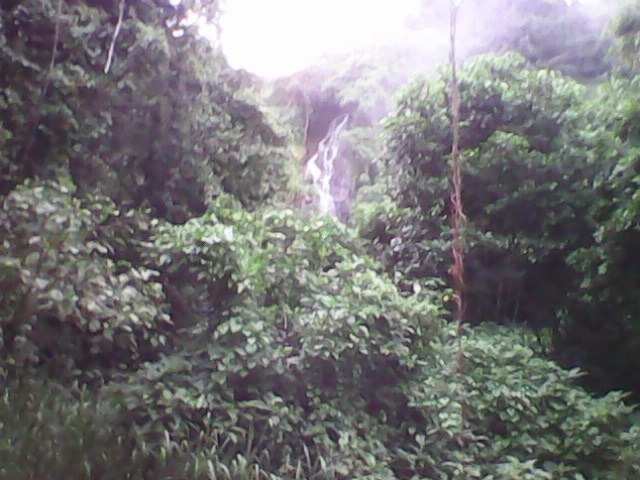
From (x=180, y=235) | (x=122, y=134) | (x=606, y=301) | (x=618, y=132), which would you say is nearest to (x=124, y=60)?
(x=122, y=134)

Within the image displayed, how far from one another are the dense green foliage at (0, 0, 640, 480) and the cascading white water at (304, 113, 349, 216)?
8.26ft

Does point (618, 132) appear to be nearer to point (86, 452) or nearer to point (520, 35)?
point (86, 452)

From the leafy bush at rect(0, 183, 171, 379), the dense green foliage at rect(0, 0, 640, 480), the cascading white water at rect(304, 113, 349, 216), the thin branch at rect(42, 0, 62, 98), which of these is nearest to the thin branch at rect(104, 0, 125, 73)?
the dense green foliage at rect(0, 0, 640, 480)

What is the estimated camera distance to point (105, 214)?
3.90 m

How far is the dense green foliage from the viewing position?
3.20m

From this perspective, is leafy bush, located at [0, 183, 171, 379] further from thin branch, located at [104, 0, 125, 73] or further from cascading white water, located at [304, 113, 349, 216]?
cascading white water, located at [304, 113, 349, 216]

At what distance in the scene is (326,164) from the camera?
27.9 ft

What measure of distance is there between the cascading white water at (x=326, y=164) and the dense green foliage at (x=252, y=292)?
2518 millimetres

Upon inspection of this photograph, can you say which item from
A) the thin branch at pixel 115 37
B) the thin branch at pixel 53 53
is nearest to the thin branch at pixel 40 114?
the thin branch at pixel 53 53

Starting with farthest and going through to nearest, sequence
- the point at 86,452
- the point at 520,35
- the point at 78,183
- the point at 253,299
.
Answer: the point at 520,35, the point at 78,183, the point at 253,299, the point at 86,452

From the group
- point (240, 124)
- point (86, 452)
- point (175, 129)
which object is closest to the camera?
point (86, 452)

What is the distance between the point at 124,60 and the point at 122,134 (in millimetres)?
474

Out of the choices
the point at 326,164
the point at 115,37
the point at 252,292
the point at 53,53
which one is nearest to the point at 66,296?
the point at 252,292

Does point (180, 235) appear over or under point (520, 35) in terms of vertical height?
under
